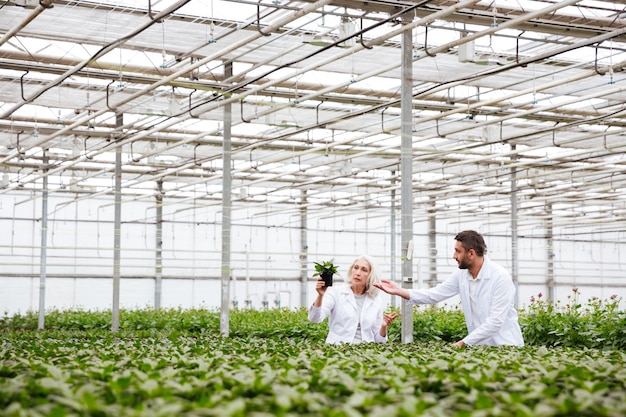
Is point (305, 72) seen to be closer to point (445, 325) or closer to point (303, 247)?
point (445, 325)

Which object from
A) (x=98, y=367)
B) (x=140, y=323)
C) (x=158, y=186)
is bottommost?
(x=140, y=323)

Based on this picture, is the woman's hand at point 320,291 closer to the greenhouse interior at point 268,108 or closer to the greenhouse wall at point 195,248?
the greenhouse interior at point 268,108

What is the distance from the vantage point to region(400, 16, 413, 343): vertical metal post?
735cm

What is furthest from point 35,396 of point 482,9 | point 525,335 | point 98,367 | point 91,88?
point 91,88

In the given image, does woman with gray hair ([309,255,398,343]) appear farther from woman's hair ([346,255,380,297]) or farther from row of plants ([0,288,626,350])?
row of plants ([0,288,626,350])

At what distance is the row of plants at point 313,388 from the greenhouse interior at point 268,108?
3821mm

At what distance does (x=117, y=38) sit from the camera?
966 cm

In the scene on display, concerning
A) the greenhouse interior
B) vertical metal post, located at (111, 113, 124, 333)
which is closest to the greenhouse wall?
the greenhouse interior

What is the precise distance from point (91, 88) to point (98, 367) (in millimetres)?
9584

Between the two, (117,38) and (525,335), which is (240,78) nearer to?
(117,38)

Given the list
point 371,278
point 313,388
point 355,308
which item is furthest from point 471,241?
point 313,388

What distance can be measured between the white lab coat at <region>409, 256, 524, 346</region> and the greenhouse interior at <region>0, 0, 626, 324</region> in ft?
3.73

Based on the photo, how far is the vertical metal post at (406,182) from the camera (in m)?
7.35

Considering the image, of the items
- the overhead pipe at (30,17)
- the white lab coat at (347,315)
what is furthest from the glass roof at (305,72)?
the white lab coat at (347,315)
